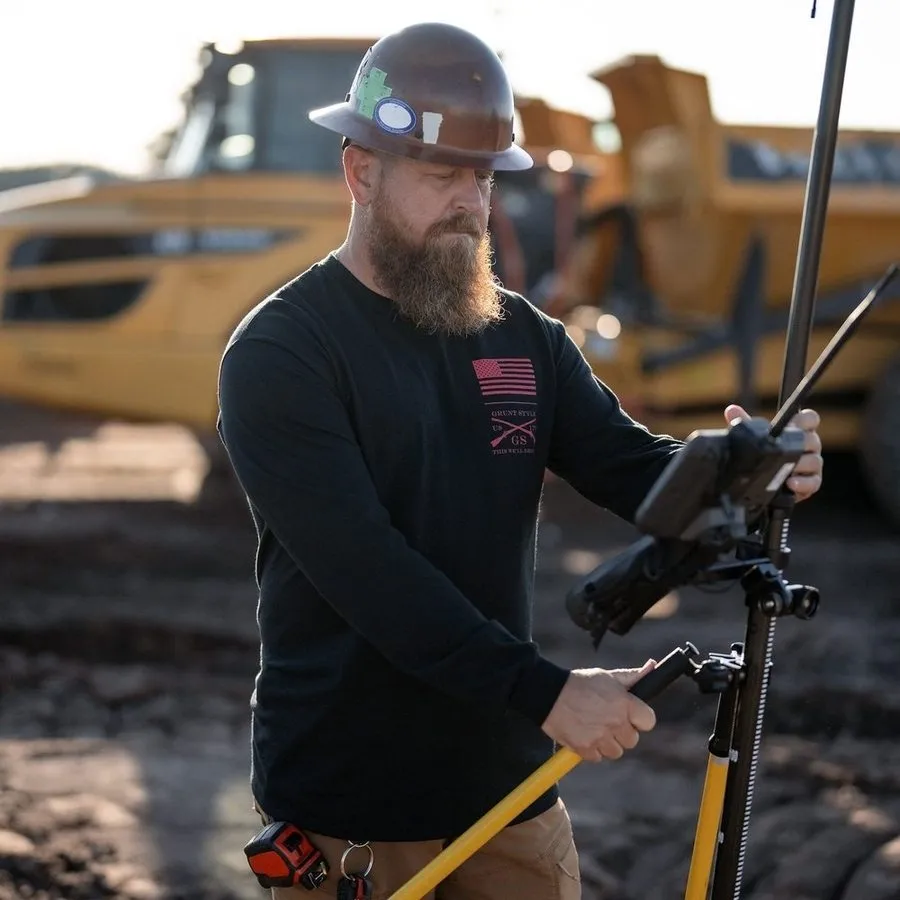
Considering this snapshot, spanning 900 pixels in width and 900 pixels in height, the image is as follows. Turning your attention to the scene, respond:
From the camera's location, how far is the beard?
2.46 meters

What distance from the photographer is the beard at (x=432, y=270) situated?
97.0 inches

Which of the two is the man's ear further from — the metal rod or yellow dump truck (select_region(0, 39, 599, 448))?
yellow dump truck (select_region(0, 39, 599, 448))

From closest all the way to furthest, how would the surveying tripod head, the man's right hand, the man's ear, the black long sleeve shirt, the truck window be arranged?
the surveying tripod head
the man's right hand
the black long sleeve shirt
the man's ear
the truck window

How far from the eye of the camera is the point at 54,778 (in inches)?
205

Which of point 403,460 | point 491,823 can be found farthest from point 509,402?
point 491,823

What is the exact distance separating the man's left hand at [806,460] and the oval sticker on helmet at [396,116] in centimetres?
72

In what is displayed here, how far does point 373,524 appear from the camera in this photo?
7.33ft

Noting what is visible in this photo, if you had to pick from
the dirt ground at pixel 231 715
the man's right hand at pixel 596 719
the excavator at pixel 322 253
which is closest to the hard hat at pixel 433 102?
the man's right hand at pixel 596 719

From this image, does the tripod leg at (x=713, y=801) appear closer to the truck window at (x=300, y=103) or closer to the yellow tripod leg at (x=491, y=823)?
the yellow tripod leg at (x=491, y=823)

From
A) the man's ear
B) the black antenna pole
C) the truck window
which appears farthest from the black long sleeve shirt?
the truck window

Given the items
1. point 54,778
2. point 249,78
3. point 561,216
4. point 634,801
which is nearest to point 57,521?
point 249,78

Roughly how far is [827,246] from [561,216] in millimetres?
1834

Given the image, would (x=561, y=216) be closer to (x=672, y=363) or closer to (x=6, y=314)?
(x=672, y=363)

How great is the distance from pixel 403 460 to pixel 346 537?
227 millimetres
